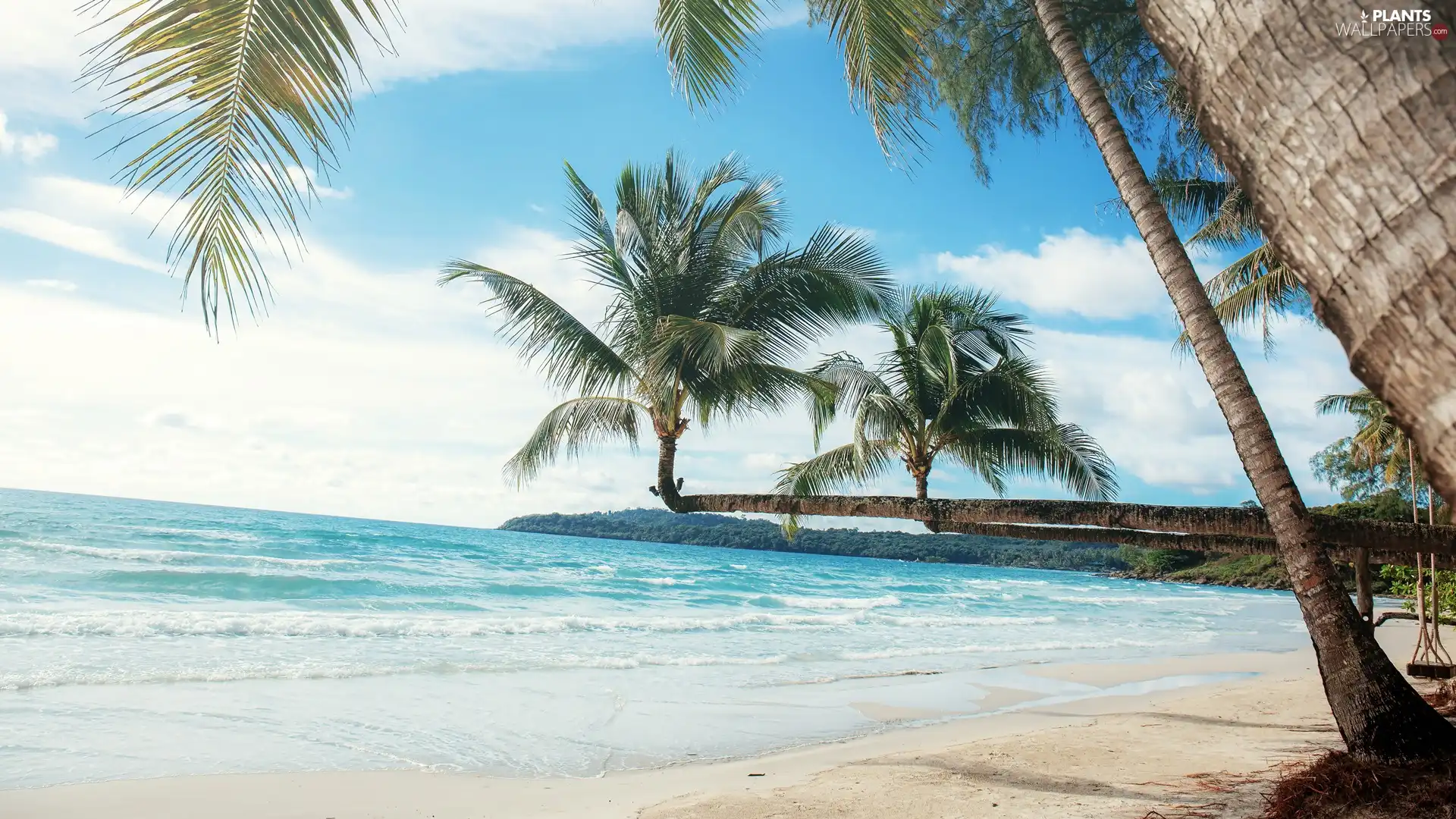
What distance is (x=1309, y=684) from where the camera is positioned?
10906mm

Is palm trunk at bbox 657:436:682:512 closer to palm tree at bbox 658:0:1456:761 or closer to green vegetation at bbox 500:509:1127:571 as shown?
palm tree at bbox 658:0:1456:761

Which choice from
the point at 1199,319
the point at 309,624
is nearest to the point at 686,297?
the point at 1199,319

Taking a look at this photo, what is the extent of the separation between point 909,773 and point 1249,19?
20.4 ft

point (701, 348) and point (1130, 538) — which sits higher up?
point (701, 348)

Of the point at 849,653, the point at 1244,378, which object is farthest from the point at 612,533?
the point at 1244,378

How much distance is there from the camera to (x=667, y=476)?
647 cm

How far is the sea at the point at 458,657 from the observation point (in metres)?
6.97

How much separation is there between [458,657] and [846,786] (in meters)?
7.16

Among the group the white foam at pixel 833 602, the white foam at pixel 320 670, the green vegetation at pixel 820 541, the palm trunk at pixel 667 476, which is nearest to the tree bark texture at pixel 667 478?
the palm trunk at pixel 667 476

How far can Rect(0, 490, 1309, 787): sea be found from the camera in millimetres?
6969

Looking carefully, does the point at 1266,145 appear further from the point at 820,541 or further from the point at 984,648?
the point at 820,541

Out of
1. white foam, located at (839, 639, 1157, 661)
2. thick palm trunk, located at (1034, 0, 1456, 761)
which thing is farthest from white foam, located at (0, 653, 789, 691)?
thick palm trunk, located at (1034, 0, 1456, 761)

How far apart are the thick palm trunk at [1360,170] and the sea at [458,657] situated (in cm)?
661

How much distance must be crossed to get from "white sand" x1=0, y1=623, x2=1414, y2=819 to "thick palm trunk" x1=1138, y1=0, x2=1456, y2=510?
4.72m
